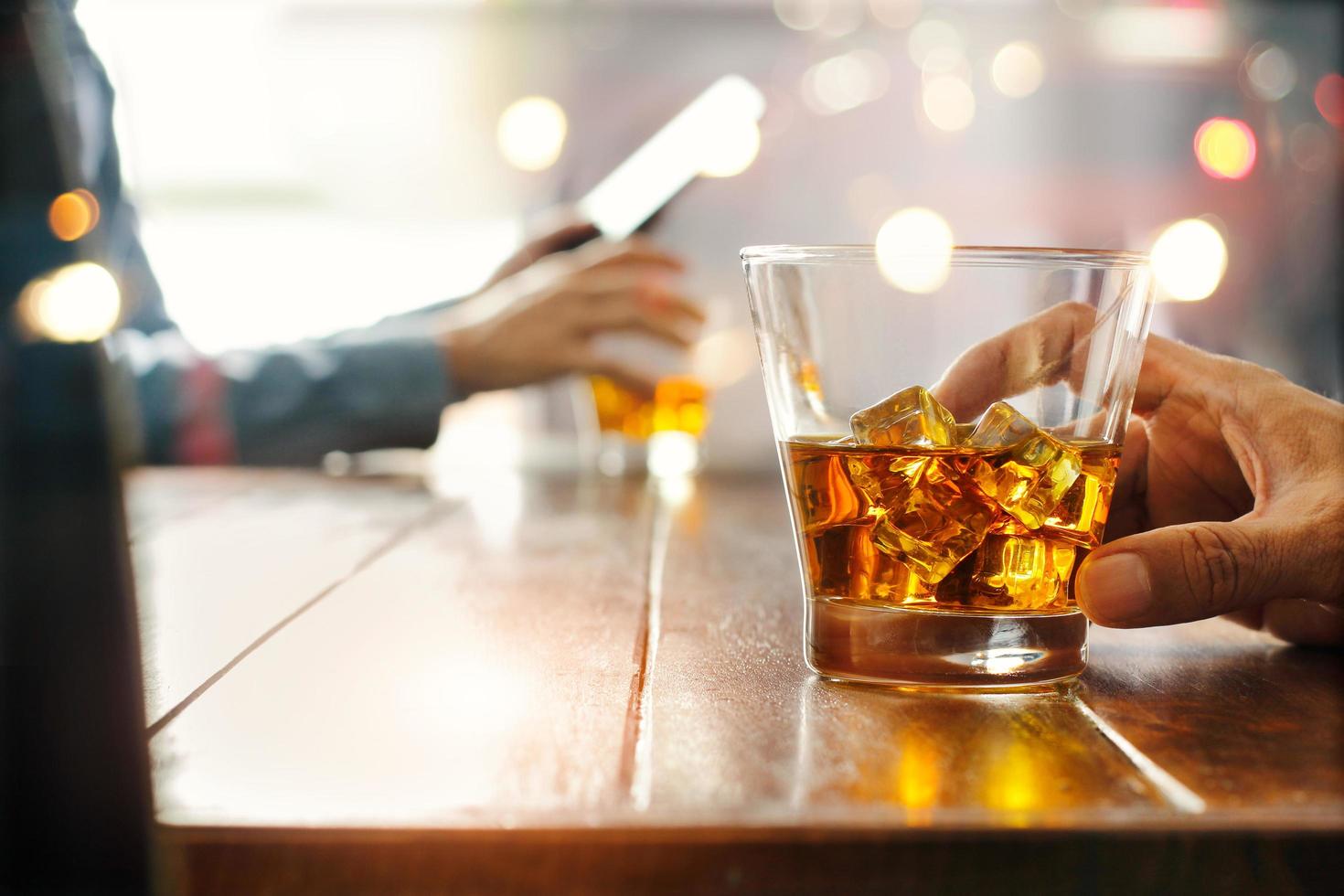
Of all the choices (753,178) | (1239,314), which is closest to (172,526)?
(753,178)

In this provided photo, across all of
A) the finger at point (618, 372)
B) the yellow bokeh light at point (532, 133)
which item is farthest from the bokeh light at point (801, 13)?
the finger at point (618, 372)

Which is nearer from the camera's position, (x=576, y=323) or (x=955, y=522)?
(x=955, y=522)

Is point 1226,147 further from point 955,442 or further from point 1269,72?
point 955,442

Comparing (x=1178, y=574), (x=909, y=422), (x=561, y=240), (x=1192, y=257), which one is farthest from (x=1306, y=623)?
(x=1192, y=257)

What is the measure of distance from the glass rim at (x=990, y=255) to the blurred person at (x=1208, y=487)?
0.02m

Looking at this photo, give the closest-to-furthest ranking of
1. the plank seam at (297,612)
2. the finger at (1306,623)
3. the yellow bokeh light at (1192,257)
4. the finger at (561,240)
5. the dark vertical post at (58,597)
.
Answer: the dark vertical post at (58,597) < the plank seam at (297,612) < the finger at (1306,623) < the finger at (561,240) < the yellow bokeh light at (1192,257)

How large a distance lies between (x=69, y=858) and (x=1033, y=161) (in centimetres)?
300

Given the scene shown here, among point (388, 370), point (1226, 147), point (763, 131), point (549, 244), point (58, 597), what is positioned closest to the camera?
point (58, 597)

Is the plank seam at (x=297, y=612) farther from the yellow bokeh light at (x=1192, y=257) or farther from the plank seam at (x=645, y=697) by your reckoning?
the yellow bokeh light at (x=1192, y=257)

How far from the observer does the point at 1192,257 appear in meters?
3.12

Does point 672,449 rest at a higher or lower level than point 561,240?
lower

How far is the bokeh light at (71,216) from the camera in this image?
0.30 metres

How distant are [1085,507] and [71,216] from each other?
14.5 inches

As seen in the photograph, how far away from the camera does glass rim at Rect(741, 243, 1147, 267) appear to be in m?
0.44
